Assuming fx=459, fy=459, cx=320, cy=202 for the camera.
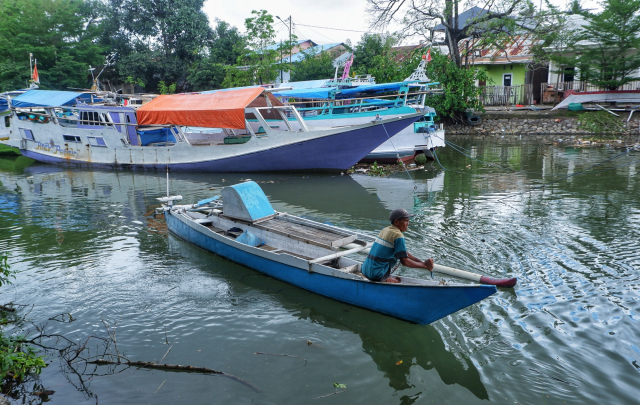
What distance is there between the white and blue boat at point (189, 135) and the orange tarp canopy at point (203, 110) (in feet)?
0.12

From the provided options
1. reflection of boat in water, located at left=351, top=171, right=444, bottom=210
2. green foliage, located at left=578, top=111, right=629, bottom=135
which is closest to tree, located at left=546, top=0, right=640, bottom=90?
green foliage, located at left=578, top=111, right=629, bottom=135

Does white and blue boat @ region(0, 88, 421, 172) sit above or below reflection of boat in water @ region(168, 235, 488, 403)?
above

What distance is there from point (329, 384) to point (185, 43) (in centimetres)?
3587

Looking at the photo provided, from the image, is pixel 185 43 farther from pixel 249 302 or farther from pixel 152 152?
pixel 249 302

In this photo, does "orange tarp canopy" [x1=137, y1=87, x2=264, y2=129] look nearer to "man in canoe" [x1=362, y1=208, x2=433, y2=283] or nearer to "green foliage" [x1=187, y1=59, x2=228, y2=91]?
"man in canoe" [x1=362, y1=208, x2=433, y2=283]

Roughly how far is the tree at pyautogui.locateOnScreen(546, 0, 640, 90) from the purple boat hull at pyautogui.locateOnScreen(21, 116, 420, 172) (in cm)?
1621

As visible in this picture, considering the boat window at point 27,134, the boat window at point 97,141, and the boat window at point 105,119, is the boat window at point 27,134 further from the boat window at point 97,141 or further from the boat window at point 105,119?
the boat window at point 105,119

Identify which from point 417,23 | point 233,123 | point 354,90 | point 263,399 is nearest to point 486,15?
point 417,23

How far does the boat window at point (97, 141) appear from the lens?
64.7 ft

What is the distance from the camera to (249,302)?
6.80 metres

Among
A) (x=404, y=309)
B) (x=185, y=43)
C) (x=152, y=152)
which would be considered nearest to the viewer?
(x=404, y=309)

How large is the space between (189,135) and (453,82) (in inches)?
608

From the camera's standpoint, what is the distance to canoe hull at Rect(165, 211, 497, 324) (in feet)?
17.1

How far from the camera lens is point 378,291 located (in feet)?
19.1
